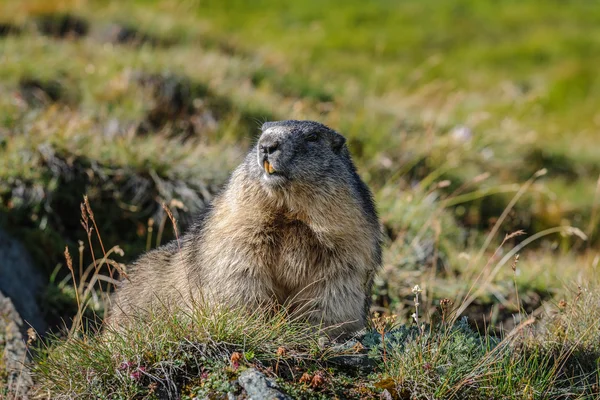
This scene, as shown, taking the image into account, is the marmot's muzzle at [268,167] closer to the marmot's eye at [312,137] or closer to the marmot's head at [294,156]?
the marmot's head at [294,156]

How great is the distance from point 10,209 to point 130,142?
1.66 meters

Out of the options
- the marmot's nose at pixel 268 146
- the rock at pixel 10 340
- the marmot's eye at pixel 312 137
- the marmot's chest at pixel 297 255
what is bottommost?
the rock at pixel 10 340

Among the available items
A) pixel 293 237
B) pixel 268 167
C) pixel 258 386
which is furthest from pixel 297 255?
pixel 258 386

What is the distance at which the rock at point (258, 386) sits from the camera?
3607 millimetres

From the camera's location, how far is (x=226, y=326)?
4059mm

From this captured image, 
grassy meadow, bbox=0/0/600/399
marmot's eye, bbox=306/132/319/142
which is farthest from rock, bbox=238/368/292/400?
marmot's eye, bbox=306/132/319/142

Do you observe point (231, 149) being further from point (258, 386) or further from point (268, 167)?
point (258, 386)

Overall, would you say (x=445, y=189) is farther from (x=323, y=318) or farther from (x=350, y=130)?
(x=323, y=318)

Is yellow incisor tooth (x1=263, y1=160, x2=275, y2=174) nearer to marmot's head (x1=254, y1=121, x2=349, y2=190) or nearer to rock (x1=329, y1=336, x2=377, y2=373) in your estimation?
marmot's head (x1=254, y1=121, x2=349, y2=190)

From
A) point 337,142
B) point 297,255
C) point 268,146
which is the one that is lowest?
point 297,255

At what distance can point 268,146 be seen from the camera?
437cm

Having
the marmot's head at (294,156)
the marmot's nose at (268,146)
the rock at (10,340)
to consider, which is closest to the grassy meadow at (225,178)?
the rock at (10,340)

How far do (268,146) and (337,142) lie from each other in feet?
2.58

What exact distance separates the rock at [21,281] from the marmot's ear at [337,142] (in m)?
2.94
